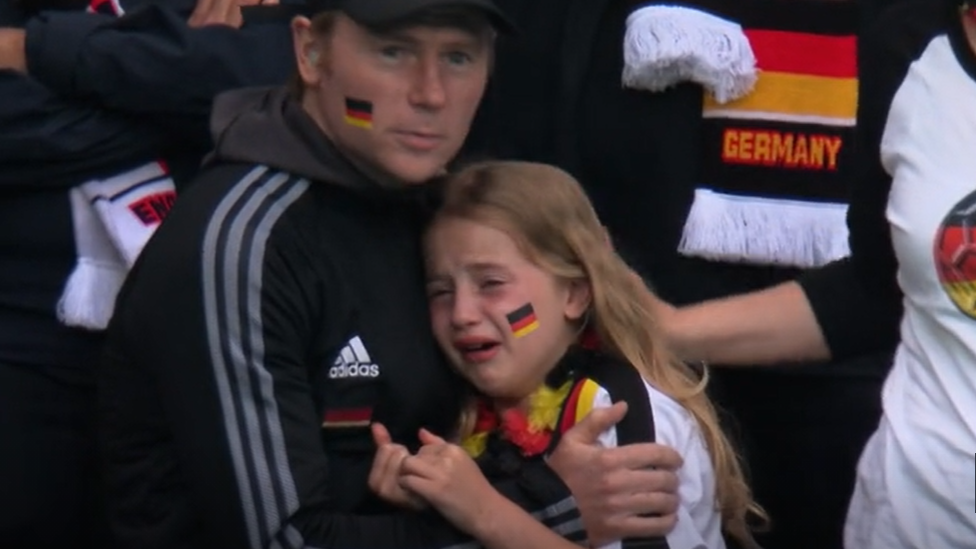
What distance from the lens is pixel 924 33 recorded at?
1940mm

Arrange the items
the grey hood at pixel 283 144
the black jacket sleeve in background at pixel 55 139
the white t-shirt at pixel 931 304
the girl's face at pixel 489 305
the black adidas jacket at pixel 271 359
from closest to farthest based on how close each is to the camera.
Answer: the white t-shirt at pixel 931 304 < the black adidas jacket at pixel 271 359 < the grey hood at pixel 283 144 < the girl's face at pixel 489 305 < the black jacket sleeve in background at pixel 55 139

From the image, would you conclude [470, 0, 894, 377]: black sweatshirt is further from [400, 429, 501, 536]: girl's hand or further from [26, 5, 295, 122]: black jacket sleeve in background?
[400, 429, 501, 536]: girl's hand

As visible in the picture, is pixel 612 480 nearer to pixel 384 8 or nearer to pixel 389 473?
pixel 389 473

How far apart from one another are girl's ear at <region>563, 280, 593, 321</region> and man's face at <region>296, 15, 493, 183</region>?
26 cm

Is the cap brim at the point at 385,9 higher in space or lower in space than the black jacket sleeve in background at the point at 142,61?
A: higher

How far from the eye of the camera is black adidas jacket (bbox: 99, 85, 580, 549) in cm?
191

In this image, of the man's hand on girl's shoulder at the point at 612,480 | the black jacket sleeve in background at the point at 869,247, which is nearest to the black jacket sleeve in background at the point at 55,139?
the man's hand on girl's shoulder at the point at 612,480

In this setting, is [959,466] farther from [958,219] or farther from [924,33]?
[924,33]

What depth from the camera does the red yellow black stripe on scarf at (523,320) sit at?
2.12 metres

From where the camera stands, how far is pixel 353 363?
1.99m

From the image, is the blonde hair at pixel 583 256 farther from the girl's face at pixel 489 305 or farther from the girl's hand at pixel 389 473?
the girl's hand at pixel 389 473

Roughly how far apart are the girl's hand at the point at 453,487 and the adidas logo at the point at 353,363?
12 cm

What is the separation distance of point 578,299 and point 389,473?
36cm

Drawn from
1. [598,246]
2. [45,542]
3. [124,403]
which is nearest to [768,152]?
[598,246]
